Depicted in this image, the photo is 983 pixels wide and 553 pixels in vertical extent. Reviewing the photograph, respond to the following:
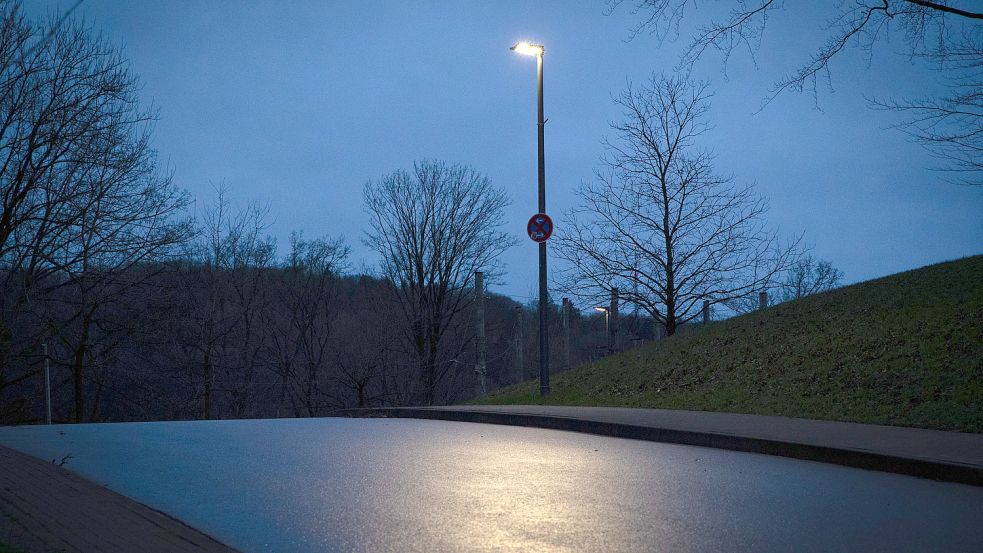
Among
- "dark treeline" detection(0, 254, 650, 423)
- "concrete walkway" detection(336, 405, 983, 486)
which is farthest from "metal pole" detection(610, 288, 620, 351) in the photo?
"concrete walkway" detection(336, 405, 983, 486)

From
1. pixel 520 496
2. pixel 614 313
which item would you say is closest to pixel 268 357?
pixel 614 313

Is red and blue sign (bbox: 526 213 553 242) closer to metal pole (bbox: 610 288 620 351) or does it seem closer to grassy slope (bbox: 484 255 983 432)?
grassy slope (bbox: 484 255 983 432)

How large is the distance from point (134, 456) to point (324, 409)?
104 ft

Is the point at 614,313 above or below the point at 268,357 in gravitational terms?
above

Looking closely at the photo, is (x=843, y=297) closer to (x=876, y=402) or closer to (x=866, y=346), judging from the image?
(x=866, y=346)

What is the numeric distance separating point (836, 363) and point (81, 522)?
13.1 meters

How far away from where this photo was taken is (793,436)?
10477 millimetres

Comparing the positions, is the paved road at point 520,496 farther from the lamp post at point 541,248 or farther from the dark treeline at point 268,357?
the dark treeline at point 268,357

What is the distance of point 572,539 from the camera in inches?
217

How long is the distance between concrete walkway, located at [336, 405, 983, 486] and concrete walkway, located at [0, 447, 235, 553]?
264 inches

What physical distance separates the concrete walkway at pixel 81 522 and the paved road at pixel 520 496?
0.42 m

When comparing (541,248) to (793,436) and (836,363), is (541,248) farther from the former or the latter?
(793,436)

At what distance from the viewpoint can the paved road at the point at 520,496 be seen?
5.58 m

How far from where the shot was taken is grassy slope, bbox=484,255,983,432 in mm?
12352
